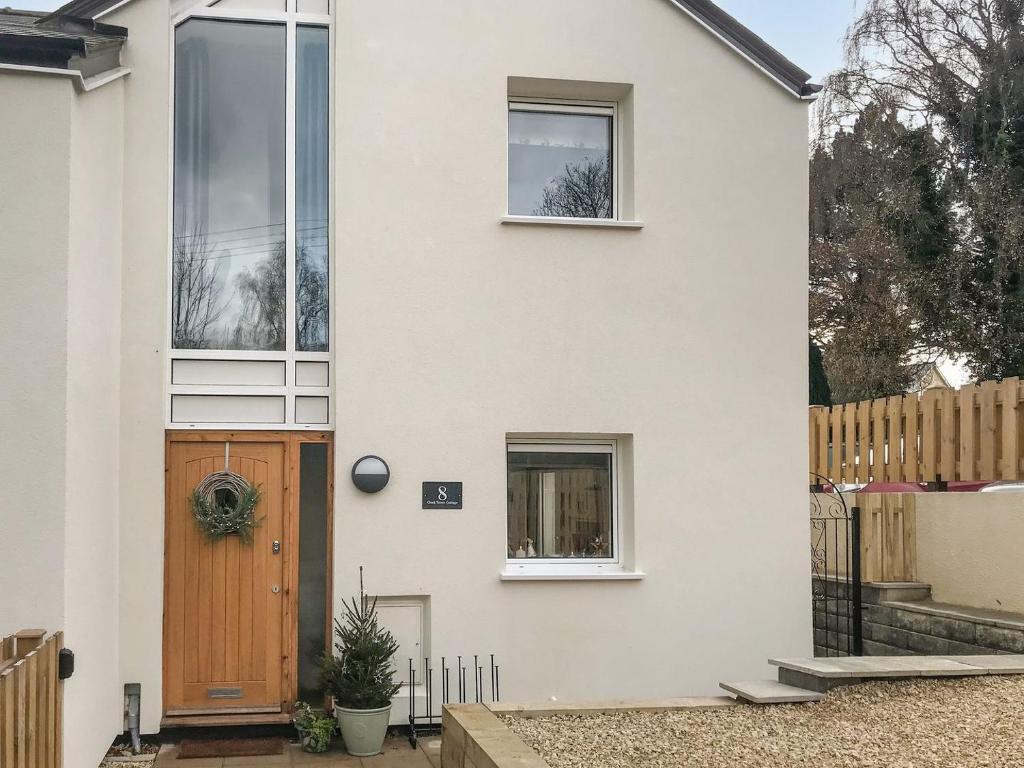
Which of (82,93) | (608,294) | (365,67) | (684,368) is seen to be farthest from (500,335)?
(82,93)

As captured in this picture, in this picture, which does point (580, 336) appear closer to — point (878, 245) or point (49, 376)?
point (49, 376)

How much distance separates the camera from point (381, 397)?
8.76 metres

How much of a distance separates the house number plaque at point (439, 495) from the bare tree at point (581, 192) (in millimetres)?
2468

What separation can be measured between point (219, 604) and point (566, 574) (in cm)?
273

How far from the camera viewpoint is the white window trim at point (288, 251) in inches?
338

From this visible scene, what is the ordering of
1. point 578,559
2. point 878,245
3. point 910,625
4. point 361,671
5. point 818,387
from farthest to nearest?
point 878,245 < point 818,387 < point 910,625 < point 578,559 < point 361,671

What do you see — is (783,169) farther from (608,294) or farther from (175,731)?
(175,731)

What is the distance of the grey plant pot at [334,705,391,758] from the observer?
26.2ft

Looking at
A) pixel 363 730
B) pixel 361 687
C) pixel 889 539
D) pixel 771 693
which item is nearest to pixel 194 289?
pixel 361 687

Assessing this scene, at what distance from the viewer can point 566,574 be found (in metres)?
8.98

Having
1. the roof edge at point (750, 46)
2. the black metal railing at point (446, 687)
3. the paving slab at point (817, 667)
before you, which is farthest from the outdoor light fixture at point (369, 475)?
the roof edge at point (750, 46)

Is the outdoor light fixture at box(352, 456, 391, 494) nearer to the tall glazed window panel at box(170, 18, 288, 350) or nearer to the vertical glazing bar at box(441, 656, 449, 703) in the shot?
the tall glazed window panel at box(170, 18, 288, 350)

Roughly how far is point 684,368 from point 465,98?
2.88 m

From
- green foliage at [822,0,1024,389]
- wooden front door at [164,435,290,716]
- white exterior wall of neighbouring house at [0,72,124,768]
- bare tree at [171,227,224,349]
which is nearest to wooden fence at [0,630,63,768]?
white exterior wall of neighbouring house at [0,72,124,768]
